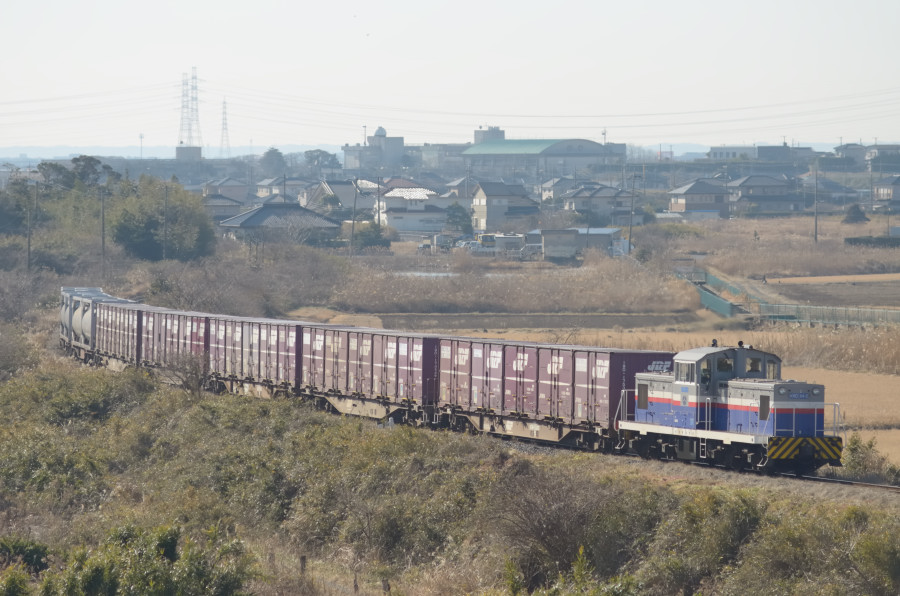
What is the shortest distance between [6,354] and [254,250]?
135 ft

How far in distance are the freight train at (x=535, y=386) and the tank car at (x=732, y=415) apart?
25mm

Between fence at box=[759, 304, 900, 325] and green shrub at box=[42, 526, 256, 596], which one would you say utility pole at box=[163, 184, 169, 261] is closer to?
fence at box=[759, 304, 900, 325]

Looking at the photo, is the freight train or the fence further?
the fence

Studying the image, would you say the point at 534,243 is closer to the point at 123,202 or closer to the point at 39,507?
the point at 123,202

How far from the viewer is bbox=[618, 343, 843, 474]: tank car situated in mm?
20891

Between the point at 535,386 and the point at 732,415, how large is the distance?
588 centimetres

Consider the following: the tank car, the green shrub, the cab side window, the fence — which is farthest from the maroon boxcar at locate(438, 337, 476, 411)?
the fence

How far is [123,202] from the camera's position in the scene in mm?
84875

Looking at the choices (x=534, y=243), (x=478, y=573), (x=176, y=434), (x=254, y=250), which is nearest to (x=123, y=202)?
(x=254, y=250)

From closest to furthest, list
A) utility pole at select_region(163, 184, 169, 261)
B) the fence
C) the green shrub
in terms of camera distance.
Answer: the green shrub
the fence
utility pole at select_region(163, 184, 169, 261)

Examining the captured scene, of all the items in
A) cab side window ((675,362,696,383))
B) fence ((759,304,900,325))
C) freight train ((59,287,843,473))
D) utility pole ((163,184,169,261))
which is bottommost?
fence ((759,304,900,325))

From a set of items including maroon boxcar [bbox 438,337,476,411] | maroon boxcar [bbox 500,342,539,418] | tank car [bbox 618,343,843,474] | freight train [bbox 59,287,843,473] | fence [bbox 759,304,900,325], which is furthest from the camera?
fence [bbox 759,304,900,325]

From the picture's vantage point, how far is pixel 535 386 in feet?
86.1

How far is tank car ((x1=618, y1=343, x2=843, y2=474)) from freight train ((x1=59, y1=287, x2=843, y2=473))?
0.08 ft
